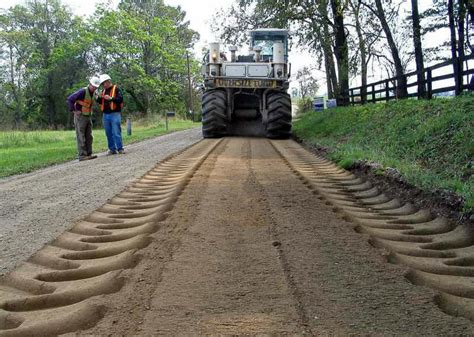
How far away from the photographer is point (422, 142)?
906cm

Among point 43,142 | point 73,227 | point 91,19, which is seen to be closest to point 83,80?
point 91,19

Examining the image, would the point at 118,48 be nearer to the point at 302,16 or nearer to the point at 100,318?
the point at 302,16

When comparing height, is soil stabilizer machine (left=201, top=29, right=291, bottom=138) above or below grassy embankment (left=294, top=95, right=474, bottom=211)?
above

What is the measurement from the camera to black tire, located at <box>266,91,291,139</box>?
15594mm

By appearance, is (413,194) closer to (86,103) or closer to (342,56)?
(86,103)

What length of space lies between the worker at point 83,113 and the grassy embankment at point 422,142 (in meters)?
5.67

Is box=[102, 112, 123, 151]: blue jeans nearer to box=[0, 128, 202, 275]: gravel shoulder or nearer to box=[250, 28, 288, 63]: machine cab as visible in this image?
box=[0, 128, 202, 275]: gravel shoulder

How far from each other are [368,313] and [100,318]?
1.42 meters

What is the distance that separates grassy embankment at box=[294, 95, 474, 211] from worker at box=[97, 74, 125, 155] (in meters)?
5.19

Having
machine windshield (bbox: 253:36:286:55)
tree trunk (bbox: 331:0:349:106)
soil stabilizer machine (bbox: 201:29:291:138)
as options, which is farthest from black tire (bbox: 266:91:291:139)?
tree trunk (bbox: 331:0:349:106)

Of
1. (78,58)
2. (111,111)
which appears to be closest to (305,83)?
(78,58)

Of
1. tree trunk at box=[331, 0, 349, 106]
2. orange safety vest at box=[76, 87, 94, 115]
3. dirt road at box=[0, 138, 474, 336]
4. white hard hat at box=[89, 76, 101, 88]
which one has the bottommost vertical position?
dirt road at box=[0, 138, 474, 336]

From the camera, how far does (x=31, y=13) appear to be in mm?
54562

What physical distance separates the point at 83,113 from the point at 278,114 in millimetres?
6193
